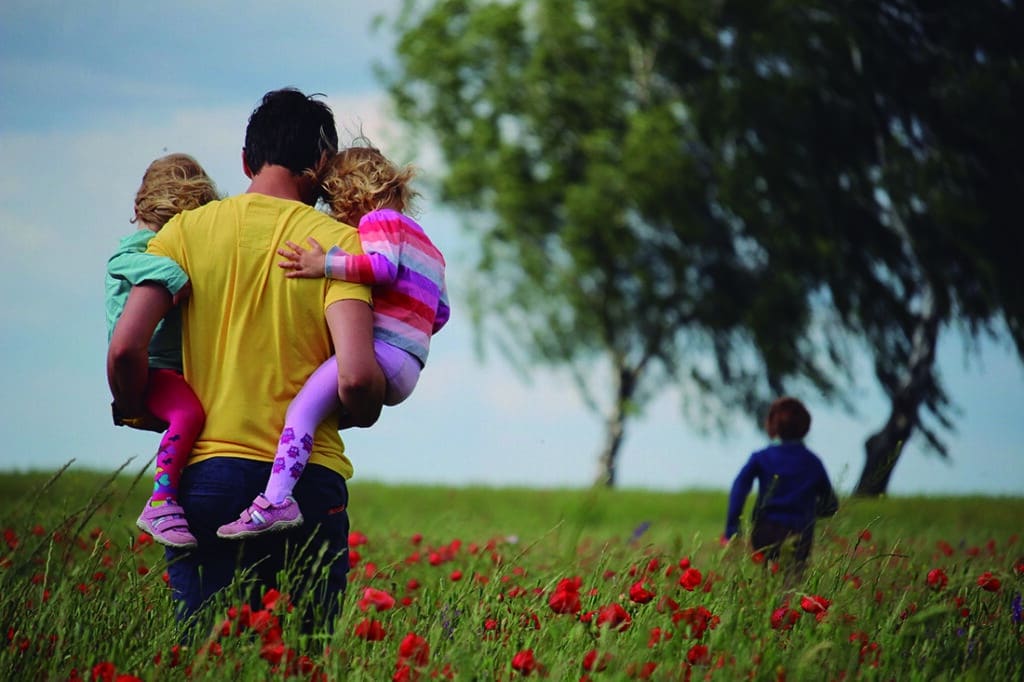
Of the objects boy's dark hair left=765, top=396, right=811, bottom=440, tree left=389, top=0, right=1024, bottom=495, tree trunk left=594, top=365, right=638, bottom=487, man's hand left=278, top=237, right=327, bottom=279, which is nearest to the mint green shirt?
man's hand left=278, top=237, right=327, bottom=279

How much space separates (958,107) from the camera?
51.0 feet

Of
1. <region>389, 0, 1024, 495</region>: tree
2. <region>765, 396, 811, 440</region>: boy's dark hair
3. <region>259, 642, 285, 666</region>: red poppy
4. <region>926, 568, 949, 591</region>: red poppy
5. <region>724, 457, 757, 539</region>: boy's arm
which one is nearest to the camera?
<region>259, 642, 285, 666</region>: red poppy

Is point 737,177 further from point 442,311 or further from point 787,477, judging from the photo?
point 442,311

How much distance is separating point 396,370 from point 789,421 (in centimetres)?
408

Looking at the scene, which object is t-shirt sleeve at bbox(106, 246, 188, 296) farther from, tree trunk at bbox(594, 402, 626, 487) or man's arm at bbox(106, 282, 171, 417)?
tree trunk at bbox(594, 402, 626, 487)

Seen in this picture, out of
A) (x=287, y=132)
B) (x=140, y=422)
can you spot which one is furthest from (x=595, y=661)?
(x=287, y=132)

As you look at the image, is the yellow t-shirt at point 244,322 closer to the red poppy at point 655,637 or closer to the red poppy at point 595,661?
the red poppy at point 595,661

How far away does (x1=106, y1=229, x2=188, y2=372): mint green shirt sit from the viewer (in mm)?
3098

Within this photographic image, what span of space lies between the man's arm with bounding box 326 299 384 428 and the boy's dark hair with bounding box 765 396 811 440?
4.10m

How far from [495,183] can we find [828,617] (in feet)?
55.7

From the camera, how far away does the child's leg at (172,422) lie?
3141 millimetres

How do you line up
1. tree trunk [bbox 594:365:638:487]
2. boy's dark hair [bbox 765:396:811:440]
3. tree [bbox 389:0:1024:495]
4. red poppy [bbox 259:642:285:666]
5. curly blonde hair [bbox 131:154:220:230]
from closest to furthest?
red poppy [bbox 259:642:285:666] < curly blonde hair [bbox 131:154:220:230] < boy's dark hair [bbox 765:396:811:440] < tree [bbox 389:0:1024:495] < tree trunk [bbox 594:365:638:487]

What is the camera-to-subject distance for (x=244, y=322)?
3.15m

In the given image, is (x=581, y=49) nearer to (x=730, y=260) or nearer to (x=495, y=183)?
(x=495, y=183)
